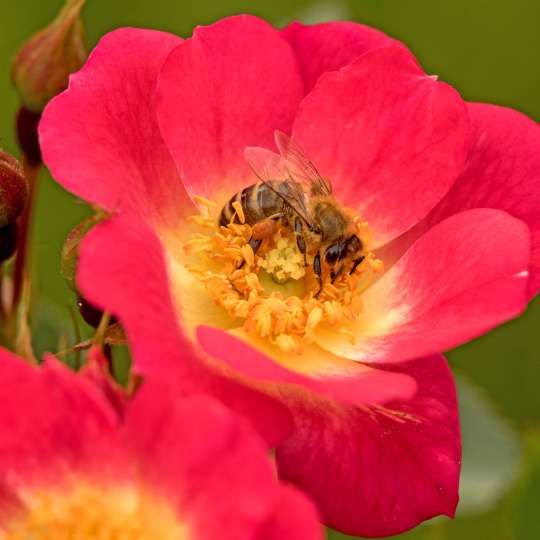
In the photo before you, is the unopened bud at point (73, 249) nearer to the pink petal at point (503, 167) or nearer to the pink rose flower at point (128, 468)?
the pink rose flower at point (128, 468)

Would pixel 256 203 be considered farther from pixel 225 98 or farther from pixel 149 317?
pixel 149 317

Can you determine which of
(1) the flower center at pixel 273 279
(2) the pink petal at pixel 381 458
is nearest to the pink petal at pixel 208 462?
(2) the pink petal at pixel 381 458

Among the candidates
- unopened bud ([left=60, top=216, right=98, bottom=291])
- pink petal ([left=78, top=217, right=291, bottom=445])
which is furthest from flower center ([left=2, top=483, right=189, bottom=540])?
unopened bud ([left=60, top=216, right=98, bottom=291])

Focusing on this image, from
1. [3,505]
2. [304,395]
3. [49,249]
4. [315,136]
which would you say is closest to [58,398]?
[3,505]

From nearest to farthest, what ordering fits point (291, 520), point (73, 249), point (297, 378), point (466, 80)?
point (291, 520), point (297, 378), point (73, 249), point (466, 80)

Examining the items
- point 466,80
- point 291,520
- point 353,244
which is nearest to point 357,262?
point 353,244

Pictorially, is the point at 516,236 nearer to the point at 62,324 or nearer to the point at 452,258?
the point at 452,258
